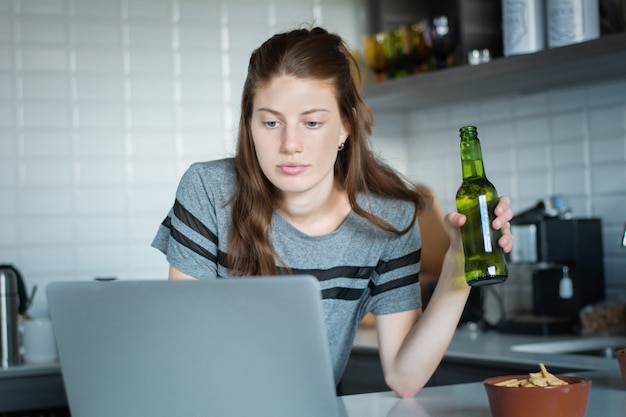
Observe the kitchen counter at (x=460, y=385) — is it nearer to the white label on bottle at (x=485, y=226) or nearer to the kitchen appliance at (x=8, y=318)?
the kitchen appliance at (x=8, y=318)

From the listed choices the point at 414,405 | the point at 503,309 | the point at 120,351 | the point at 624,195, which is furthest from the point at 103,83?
the point at 120,351

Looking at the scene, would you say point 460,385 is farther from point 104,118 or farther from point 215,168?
point 104,118

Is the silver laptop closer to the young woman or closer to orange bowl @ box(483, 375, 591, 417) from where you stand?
orange bowl @ box(483, 375, 591, 417)

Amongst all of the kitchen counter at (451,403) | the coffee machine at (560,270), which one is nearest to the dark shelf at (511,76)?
the coffee machine at (560,270)

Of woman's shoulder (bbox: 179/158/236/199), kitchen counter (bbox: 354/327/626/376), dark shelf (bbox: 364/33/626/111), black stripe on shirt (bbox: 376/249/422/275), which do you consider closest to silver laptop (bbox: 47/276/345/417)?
woman's shoulder (bbox: 179/158/236/199)

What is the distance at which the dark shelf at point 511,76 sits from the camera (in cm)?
229

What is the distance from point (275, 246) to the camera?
1.60 metres

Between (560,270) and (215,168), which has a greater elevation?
(215,168)

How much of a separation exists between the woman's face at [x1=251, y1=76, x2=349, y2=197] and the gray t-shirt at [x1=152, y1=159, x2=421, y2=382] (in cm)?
16

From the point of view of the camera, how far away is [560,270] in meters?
2.63

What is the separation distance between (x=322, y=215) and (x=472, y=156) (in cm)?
38

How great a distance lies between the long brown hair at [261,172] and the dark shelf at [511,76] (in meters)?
0.85

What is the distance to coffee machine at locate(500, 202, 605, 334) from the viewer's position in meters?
2.58

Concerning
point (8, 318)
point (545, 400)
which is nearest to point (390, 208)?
point (545, 400)
